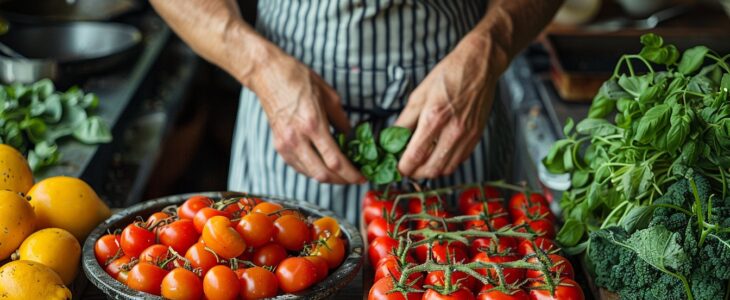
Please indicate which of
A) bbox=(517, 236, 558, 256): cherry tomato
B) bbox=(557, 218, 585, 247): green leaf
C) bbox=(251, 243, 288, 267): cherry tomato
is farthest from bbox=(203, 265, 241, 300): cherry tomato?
bbox=(557, 218, 585, 247): green leaf

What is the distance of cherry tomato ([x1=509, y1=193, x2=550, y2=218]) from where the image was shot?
162 centimetres

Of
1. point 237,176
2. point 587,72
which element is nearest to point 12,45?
point 237,176

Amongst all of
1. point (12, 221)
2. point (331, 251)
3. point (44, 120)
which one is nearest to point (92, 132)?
point (44, 120)

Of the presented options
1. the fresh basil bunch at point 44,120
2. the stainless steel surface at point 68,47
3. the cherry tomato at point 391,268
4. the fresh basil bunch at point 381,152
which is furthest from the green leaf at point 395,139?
the stainless steel surface at point 68,47

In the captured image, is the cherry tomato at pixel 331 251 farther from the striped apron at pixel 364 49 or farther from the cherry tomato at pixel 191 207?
the striped apron at pixel 364 49

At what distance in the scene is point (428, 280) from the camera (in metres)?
1.31

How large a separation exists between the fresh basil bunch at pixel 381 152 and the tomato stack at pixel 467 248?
0.04 meters

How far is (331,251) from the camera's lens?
4.53 feet

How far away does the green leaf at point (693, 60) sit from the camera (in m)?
1.47

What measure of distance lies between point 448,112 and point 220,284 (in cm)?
68

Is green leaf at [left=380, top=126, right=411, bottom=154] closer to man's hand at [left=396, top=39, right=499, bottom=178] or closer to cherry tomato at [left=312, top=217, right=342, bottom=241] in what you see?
man's hand at [left=396, top=39, right=499, bottom=178]

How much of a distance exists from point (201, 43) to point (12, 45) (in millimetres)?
1199

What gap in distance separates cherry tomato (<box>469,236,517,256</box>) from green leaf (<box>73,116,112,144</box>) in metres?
1.16

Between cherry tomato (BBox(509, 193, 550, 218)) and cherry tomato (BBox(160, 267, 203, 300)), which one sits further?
cherry tomato (BBox(509, 193, 550, 218))
